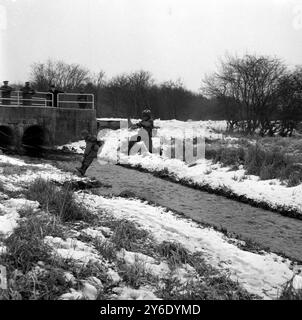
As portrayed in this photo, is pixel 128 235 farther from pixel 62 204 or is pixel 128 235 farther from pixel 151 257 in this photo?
pixel 62 204

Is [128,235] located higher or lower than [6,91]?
lower

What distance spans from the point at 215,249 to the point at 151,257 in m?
1.27

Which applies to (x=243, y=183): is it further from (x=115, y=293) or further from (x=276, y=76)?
(x=276, y=76)

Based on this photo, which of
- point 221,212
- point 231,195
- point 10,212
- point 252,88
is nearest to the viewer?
point 10,212

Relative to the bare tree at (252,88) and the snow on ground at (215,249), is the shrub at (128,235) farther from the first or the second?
the bare tree at (252,88)

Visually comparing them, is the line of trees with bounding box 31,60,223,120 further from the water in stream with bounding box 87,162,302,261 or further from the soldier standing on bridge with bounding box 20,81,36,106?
the water in stream with bounding box 87,162,302,261

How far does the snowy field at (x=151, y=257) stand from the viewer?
189 inches

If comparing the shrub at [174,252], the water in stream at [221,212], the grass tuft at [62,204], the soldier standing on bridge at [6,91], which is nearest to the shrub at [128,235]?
the shrub at [174,252]

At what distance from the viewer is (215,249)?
6.66 metres

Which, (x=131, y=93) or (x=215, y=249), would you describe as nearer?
(x=215, y=249)

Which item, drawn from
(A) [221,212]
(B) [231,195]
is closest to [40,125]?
(B) [231,195]

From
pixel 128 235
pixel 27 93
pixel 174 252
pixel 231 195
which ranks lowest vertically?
pixel 231 195

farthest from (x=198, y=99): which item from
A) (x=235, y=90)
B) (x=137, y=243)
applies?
(x=137, y=243)

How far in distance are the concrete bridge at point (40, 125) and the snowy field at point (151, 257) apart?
44.9 feet
